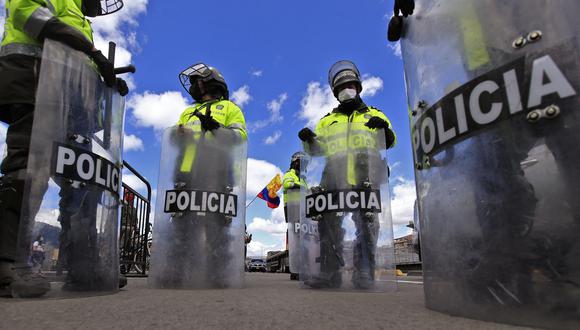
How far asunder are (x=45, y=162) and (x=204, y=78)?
2.08 meters

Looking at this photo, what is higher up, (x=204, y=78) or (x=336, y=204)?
(x=204, y=78)

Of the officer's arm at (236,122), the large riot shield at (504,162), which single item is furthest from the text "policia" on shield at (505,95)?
the officer's arm at (236,122)

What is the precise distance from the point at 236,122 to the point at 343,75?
119 centimetres

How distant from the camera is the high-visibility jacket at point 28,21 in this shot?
2129mm

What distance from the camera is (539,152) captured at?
115cm

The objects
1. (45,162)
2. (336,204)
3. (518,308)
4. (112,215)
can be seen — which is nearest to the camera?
(518,308)

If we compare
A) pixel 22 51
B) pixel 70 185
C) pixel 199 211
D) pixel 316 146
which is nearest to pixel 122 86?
pixel 22 51

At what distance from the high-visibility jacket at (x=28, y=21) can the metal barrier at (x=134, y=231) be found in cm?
376

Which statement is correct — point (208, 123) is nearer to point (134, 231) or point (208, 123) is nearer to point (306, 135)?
point (306, 135)

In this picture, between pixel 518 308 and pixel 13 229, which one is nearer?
pixel 518 308

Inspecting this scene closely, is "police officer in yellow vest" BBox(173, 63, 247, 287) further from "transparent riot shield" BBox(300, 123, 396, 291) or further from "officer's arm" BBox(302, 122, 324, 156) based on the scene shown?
"transparent riot shield" BBox(300, 123, 396, 291)

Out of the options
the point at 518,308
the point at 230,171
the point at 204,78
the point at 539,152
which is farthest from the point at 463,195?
the point at 204,78

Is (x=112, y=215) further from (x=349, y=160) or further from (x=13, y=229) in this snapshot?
(x=349, y=160)

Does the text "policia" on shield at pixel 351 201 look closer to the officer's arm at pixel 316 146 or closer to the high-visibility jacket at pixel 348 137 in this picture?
the high-visibility jacket at pixel 348 137
